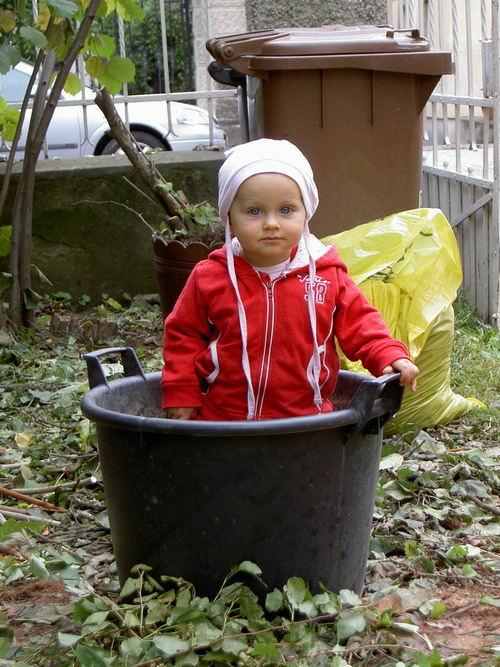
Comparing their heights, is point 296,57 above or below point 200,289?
above

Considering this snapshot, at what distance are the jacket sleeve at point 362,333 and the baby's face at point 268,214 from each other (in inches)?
8.1

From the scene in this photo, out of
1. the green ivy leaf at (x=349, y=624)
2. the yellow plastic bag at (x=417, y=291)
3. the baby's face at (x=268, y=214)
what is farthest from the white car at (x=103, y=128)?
the green ivy leaf at (x=349, y=624)

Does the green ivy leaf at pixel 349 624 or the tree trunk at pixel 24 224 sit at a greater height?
the tree trunk at pixel 24 224

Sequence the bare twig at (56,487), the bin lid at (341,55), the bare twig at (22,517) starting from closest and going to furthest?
the bare twig at (22,517), the bare twig at (56,487), the bin lid at (341,55)

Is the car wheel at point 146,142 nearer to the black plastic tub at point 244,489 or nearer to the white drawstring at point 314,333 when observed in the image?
the white drawstring at point 314,333

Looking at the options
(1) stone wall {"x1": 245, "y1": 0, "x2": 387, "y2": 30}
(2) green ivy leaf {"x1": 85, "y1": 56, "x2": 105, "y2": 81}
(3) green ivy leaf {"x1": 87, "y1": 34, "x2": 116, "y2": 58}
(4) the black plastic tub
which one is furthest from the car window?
(4) the black plastic tub

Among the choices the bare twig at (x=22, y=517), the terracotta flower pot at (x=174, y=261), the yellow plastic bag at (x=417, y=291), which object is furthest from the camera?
the terracotta flower pot at (x=174, y=261)

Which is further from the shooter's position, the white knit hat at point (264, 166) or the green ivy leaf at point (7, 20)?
the green ivy leaf at point (7, 20)

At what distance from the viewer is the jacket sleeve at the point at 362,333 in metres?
2.22

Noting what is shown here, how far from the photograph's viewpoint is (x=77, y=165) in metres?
5.87

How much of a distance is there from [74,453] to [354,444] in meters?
1.58

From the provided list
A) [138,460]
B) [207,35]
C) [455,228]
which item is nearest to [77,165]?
[207,35]

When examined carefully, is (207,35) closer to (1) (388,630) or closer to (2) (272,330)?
(2) (272,330)

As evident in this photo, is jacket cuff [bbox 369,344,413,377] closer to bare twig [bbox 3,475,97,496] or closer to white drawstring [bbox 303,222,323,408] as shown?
white drawstring [bbox 303,222,323,408]
